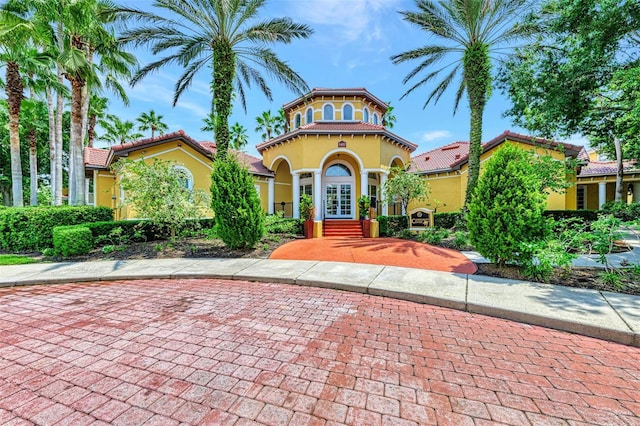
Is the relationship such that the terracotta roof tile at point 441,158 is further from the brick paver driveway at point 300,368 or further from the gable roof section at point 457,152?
the brick paver driveway at point 300,368

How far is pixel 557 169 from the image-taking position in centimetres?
1076

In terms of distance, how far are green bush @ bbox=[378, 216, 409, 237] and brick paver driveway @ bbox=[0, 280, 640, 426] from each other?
11.0 metres

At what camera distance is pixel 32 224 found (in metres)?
10.5

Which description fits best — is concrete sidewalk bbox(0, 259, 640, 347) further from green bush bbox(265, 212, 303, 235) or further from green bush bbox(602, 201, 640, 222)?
green bush bbox(602, 201, 640, 222)

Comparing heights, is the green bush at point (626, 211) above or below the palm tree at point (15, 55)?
below

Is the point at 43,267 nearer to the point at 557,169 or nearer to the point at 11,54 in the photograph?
the point at 11,54

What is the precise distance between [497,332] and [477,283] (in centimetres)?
223

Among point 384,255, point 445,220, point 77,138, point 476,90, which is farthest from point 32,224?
point 476,90

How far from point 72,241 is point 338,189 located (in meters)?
13.6

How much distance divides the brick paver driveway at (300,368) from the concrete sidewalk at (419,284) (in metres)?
0.30

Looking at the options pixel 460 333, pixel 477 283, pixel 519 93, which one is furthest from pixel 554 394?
Answer: pixel 519 93

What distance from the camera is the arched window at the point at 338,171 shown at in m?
18.4

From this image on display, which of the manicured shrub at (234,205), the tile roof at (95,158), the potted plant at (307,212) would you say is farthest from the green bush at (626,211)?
the tile roof at (95,158)

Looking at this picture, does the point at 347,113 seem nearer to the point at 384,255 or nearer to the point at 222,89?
the point at 222,89
